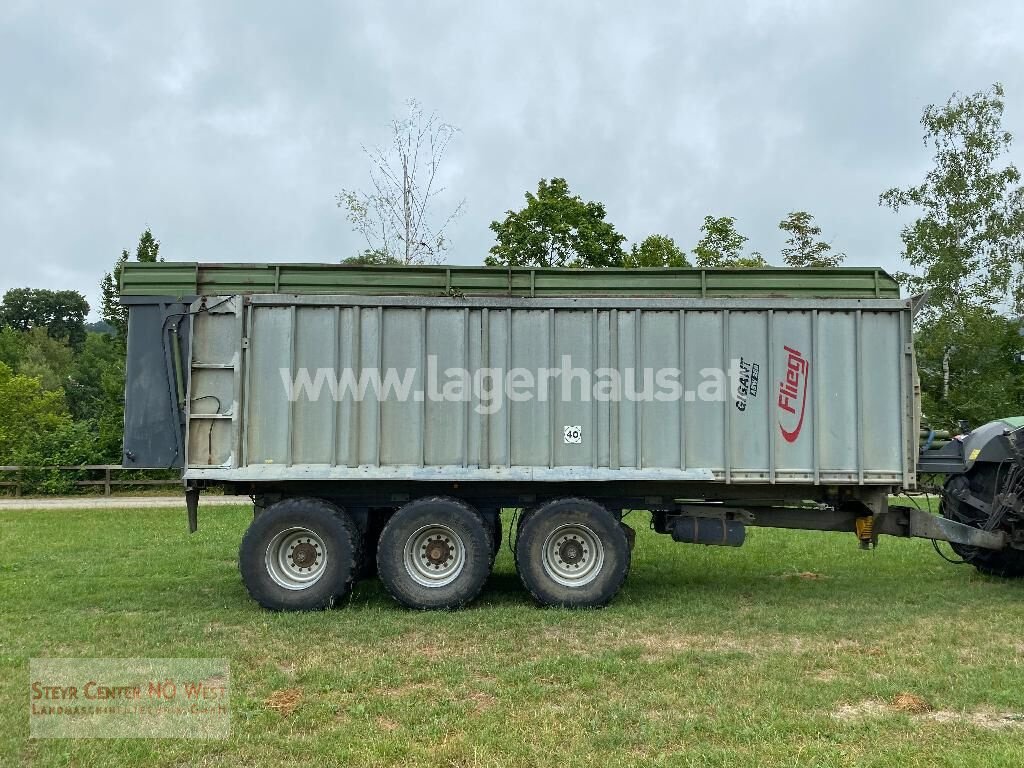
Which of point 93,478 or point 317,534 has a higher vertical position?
point 317,534

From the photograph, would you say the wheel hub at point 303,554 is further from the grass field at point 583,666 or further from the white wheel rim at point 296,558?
the grass field at point 583,666

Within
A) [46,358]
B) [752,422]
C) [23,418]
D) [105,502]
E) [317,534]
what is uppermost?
[46,358]

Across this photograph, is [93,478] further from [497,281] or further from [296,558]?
[497,281]

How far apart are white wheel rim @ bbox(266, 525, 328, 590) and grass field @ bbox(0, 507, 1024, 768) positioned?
47 centimetres

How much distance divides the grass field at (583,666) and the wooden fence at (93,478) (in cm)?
1349

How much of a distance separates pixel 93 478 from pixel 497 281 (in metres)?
19.7

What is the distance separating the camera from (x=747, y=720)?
5.11 meters

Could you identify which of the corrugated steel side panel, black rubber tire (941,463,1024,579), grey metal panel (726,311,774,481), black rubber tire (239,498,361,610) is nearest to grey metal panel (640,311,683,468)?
the corrugated steel side panel

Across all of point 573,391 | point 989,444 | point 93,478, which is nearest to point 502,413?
point 573,391

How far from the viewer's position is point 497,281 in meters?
8.76

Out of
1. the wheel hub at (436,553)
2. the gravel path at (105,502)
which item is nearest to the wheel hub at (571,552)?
the wheel hub at (436,553)

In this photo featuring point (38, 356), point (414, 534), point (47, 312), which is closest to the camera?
point (414, 534)

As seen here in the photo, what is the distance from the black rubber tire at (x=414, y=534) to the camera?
8.38 m

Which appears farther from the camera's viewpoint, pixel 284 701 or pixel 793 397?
pixel 793 397
